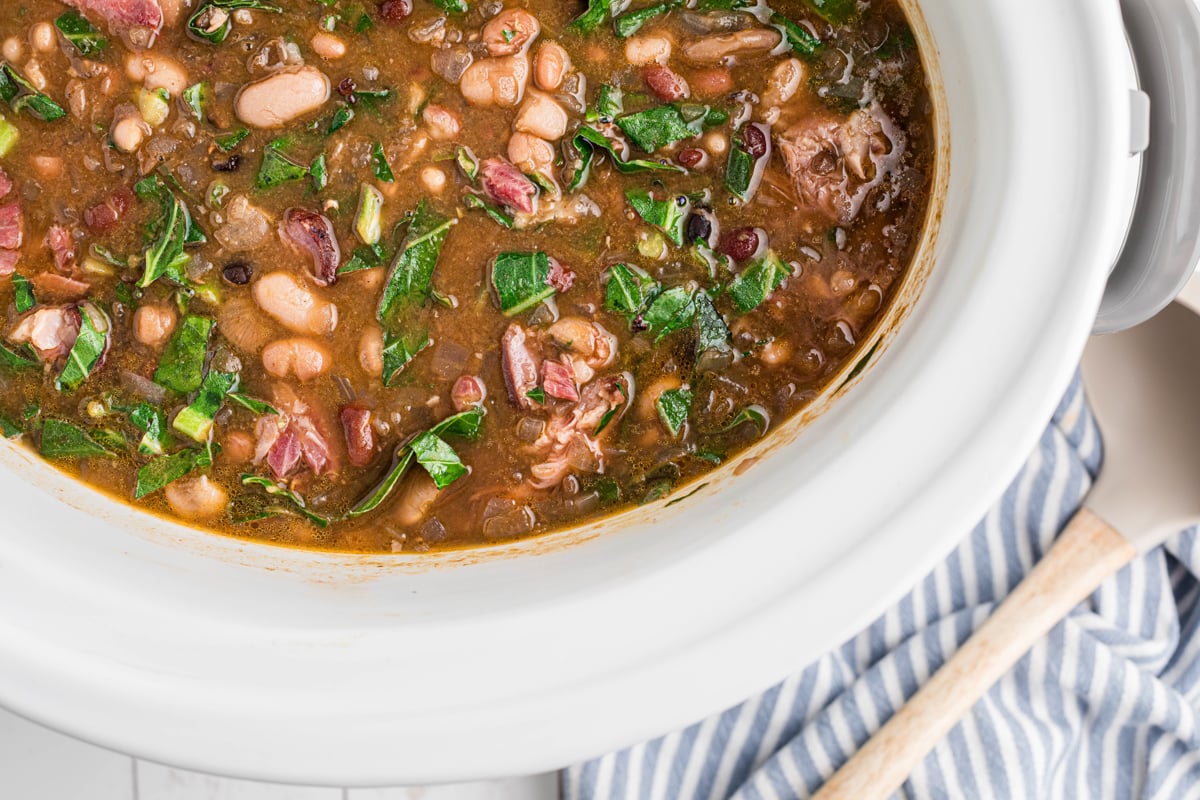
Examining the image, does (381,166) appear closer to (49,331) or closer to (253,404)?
(253,404)

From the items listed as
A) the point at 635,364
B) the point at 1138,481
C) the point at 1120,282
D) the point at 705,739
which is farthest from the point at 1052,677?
the point at 635,364

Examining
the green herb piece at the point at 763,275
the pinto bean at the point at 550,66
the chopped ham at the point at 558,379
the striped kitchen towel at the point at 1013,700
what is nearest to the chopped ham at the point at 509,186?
the pinto bean at the point at 550,66

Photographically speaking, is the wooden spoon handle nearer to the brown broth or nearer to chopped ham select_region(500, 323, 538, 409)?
the brown broth

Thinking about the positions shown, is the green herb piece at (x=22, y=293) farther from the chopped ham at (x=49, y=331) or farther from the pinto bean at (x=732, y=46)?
the pinto bean at (x=732, y=46)

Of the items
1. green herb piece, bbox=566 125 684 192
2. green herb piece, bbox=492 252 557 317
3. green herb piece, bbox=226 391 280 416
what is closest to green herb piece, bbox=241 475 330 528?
green herb piece, bbox=226 391 280 416

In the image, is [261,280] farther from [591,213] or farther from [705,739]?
[705,739]

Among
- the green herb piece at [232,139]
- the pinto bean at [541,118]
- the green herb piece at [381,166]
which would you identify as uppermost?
the pinto bean at [541,118]

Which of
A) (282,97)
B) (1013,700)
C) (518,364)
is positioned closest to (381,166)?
(282,97)
